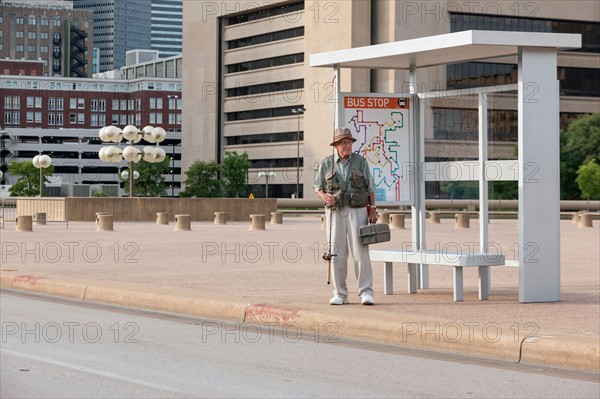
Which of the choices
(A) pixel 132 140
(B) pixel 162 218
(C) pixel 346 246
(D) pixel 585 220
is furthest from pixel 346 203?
(D) pixel 585 220

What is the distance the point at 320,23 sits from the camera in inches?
4803

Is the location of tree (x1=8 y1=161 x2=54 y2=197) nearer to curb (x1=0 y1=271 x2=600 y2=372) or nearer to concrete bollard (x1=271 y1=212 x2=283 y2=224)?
concrete bollard (x1=271 y1=212 x2=283 y2=224)

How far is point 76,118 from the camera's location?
643 feet

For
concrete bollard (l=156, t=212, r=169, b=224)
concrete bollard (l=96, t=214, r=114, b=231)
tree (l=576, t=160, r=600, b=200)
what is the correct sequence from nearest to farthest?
1. concrete bollard (l=96, t=214, r=114, b=231)
2. concrete bollard (l=156, t=212, r=169, b=224)
3. tree (l=576, t=160, r=600, b=200)

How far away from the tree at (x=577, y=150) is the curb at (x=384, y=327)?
3735 inches

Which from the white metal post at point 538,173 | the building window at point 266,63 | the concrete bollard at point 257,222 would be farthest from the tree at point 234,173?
the white metal post at point 538,173

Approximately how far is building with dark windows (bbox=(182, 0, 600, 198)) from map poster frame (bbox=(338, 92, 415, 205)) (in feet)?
284

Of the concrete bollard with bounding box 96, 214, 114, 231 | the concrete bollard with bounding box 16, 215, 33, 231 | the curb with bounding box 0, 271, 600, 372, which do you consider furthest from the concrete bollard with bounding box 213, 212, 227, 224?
the curb with bounding box 0, 271, 600, 372

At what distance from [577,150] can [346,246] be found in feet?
322

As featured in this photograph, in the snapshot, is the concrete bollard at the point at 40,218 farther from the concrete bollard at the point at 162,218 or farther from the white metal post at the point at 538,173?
the white metal post at the point at 538,173

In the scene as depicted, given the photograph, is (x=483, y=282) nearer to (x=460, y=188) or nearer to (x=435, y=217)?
(x=460, y=188)

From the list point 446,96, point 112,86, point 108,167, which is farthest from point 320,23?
point 446,96

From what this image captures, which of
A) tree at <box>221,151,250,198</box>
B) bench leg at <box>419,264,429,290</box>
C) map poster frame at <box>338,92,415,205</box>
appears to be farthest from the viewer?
tree at <box>221,151,250,198</box>

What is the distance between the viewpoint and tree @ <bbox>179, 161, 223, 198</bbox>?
120 metres
